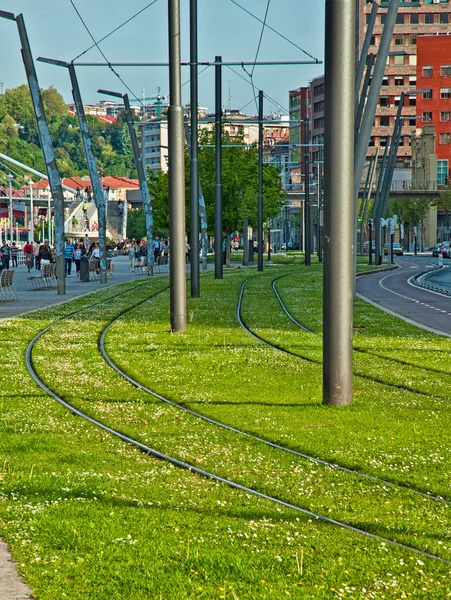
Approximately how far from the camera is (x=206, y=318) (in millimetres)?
24016

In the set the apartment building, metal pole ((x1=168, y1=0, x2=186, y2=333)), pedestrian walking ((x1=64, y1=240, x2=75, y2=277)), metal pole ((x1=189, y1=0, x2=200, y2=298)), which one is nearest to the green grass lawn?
metal pole ((x1=168, y1=0, x2=186, y2=333))

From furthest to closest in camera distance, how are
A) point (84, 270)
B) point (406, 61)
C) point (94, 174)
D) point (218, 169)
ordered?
1. point (406, 61)
2. point (84, 270)
3. point (94, 174)
4. point (218, 169)

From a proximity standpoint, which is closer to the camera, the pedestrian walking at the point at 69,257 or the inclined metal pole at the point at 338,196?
the inclined metal pole at the point at 338,196

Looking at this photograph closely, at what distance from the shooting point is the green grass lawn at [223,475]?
19.1 ft

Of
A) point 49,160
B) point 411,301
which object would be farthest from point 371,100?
point 49,160

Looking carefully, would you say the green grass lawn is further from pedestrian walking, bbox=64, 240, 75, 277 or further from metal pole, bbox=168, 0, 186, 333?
pedestrian walking, bbox=64, 240, 75, 277

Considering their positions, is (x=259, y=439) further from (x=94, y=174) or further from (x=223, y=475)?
(x=94, y=174)

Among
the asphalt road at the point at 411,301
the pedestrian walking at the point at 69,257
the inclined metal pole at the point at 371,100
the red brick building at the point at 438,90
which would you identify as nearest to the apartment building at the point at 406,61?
the red brick building at the point at 438,90

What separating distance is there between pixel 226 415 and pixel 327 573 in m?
5.45

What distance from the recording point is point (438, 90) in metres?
156

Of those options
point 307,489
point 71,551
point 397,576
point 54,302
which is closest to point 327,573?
point 397,576

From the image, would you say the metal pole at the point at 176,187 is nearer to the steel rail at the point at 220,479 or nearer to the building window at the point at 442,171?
the steel rail at the point at 220,479

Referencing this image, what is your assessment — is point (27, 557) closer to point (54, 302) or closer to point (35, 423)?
point (35, 423)

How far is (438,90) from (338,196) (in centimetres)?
14864
